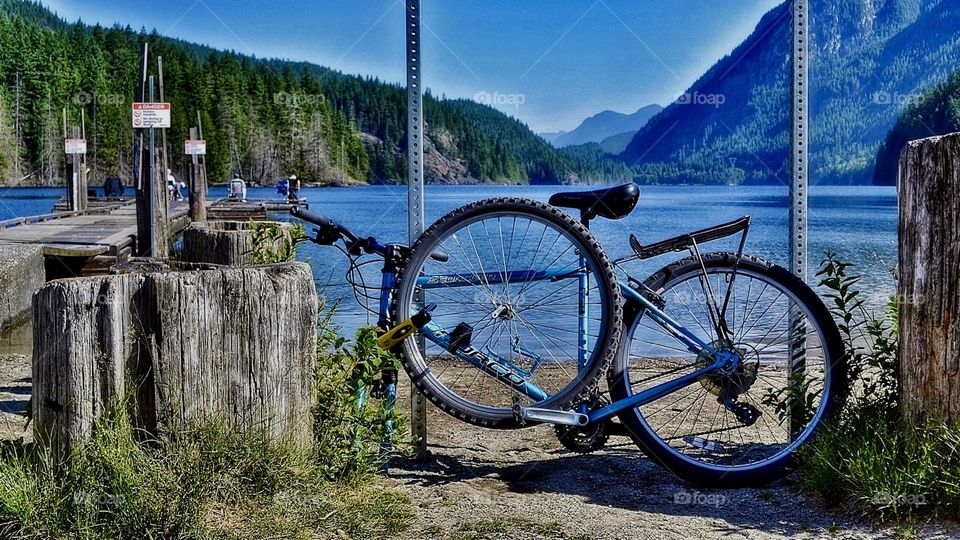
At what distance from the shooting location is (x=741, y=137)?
11806 centimetres

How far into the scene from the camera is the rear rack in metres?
4.32

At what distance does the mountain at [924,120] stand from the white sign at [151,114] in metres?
99.4

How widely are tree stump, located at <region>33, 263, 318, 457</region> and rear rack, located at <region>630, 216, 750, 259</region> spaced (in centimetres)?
159

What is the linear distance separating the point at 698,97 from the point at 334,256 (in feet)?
73.3

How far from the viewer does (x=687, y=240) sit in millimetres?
4324

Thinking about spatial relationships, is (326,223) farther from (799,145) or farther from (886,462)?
(886,462)

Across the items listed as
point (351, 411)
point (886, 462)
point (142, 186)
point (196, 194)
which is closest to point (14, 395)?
point (351, 411)

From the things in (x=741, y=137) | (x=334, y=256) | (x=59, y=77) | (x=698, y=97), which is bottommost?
(x=334, y=256)

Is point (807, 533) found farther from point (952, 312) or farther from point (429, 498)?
point (429, 498)

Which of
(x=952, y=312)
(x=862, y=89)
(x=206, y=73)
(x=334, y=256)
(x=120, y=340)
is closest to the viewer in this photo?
(x=120, y=340)

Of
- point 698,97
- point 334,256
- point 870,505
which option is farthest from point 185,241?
point 334,256
